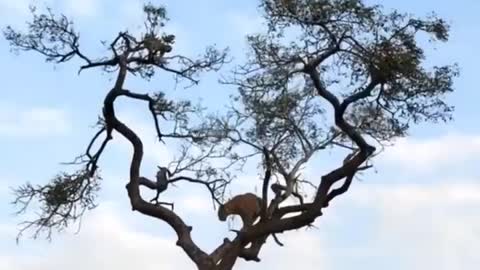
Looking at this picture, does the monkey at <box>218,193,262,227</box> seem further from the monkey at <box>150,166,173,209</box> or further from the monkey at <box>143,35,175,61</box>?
the monkey at <box>143,35,175,61</box>

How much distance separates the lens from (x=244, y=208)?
15695 millimetres

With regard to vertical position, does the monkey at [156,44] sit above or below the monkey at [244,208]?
above

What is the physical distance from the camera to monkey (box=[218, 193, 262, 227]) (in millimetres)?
15586

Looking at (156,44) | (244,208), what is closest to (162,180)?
(244,208)

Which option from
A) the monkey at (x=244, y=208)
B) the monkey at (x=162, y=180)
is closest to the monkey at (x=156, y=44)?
the monkey at (x=162, y=180)

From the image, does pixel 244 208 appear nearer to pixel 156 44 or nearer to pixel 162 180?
pixel 162 180

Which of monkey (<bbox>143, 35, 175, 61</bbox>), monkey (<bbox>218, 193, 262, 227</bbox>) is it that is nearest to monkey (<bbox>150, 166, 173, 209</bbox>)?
monkey (<bbox>218, 193, 262, 227</bbox>)

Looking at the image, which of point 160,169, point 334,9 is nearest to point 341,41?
point 334,9

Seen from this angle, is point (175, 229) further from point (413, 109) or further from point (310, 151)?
point (413, 109)

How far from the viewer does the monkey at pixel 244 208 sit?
15.6 meters

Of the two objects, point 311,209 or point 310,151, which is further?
point 310,151

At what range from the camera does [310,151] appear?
53.2ft

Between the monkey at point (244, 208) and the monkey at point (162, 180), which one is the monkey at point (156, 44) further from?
the monkey at point (244, 208)

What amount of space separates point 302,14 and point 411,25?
127 cm
